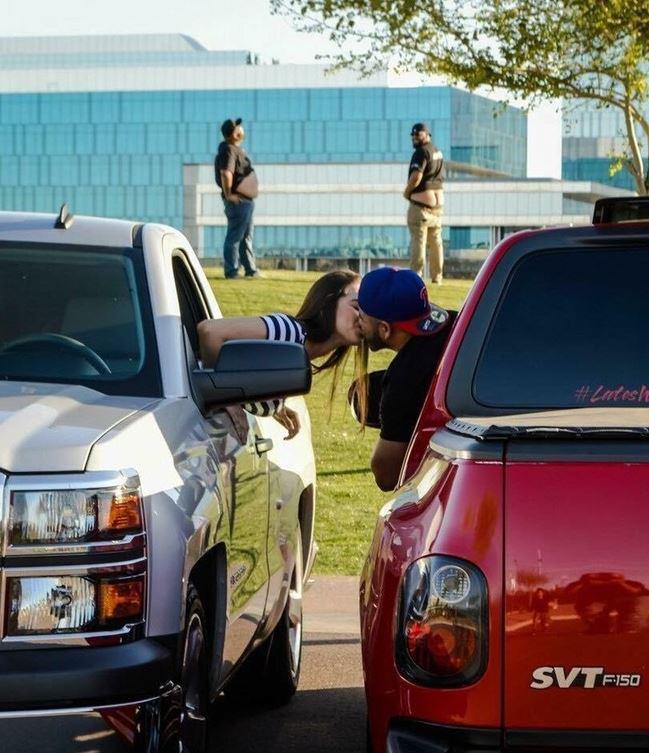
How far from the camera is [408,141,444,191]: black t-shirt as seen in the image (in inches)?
936

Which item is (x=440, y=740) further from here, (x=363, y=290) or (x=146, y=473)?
(x=363, y=290)

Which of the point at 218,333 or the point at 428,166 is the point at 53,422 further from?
the point at 428,166

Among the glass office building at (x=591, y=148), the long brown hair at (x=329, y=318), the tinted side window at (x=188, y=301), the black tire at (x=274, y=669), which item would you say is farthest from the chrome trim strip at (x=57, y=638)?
the glass office building at (x=591, y=148)

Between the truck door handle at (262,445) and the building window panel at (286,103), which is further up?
the building window panel at (286,103)

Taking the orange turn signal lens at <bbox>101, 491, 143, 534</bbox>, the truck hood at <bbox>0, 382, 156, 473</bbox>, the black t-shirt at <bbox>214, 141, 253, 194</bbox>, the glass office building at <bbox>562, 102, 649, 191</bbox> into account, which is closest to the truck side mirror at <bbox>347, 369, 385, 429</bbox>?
the truck hood at <bbox>0, 382, 156, 473</bbox>

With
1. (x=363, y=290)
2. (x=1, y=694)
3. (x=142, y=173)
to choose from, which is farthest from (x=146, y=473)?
(x=142, y=173)

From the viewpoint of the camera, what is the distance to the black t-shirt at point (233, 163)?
74.4ft

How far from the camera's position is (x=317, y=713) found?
6.29m

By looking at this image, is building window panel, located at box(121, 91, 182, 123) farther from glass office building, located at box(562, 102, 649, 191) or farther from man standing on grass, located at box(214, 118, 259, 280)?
man standing on grass, located at box(214, 118, 259, 280)

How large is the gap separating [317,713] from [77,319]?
1962 millimetres

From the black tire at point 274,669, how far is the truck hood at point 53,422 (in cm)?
189

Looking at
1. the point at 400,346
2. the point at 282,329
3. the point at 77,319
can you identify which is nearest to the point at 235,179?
the point at 282,329

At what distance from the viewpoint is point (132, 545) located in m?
3.77

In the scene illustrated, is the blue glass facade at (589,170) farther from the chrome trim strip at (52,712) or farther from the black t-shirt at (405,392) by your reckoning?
the chrome trim strip at (52,712)
